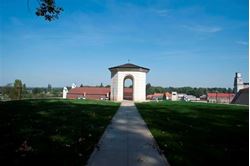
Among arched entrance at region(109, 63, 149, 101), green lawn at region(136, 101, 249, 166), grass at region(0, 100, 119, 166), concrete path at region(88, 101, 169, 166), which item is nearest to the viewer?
concrete path at region(88, 101, 169, 166)

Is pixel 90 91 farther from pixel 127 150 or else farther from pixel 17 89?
pixel 127 150

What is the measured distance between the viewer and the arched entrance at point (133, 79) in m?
30.7

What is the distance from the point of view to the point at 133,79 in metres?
30.9

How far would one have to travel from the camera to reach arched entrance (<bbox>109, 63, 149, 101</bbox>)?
3073cm

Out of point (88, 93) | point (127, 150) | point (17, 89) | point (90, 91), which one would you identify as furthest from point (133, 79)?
point (90, 91)

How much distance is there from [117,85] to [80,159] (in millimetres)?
25239

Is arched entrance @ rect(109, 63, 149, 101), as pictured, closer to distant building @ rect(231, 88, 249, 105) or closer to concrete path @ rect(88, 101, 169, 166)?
distant building @ rect(231, 88, 249, 105)

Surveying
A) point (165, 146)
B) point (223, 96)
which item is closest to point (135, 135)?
point (165, 146)

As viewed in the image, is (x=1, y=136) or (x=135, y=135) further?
(x=135, y=135)

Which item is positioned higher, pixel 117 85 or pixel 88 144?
pixel 117 85

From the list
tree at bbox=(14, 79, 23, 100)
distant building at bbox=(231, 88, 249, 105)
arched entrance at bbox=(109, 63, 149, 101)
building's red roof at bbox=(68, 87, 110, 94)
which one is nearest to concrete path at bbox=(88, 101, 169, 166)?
arched entrance at bbox=(109, 63, 149, 101)

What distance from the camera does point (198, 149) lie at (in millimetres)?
6707

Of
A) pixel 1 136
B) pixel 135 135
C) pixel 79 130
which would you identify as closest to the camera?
pixel 1 136

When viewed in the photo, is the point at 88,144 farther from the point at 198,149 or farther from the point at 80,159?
the point at 198,149
